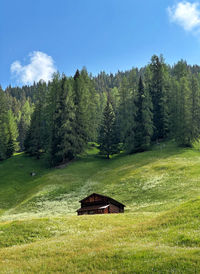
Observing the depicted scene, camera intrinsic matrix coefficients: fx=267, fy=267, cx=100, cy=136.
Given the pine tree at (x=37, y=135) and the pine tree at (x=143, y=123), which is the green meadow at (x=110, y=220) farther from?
the pine tree at (x=37, y=135)

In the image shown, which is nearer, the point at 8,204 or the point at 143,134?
the point at 8,204

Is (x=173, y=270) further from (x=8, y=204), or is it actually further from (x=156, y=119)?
(x=156, y=119)

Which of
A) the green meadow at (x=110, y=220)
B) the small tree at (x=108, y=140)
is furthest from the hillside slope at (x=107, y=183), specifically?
the small tree at (x=108, y=140)

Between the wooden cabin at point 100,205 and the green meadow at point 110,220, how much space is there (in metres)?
1.52

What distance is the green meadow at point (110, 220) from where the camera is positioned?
39.4 feet

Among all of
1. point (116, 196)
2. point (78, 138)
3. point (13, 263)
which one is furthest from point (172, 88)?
point (13, 263)

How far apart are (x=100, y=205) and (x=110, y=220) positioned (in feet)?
30.1

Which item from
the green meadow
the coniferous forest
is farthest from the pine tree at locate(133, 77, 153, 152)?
the green meadow

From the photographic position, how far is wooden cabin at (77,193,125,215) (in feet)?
109

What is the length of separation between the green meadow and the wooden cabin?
1.52 metres

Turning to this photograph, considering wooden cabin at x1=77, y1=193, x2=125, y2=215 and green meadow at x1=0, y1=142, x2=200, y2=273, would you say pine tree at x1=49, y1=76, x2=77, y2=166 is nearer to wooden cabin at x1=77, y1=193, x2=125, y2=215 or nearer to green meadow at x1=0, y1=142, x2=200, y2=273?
green meadow at x1=0, y1=142, x2=200, y2=273

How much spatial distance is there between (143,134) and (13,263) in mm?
63947

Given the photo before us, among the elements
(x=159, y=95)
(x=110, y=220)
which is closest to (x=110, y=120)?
(x=159, y=95)

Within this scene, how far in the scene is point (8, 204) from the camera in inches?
1937
